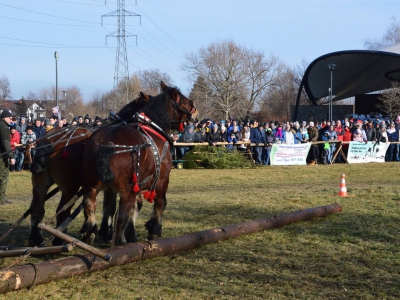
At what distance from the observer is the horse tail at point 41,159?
803 centimetres

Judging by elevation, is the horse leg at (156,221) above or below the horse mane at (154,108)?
below

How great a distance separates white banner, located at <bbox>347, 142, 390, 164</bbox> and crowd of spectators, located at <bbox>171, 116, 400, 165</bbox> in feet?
1.00

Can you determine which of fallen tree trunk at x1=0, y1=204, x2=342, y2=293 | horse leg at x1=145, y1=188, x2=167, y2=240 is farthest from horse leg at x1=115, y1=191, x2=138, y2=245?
horse leg at x1=145, y1=188, x2=167, y2=240

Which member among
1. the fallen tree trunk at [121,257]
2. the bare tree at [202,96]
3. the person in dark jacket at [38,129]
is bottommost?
the fallen tree trunk at [121,257]

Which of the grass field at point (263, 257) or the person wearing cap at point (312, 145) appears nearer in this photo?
the grass field at point (263, 257)

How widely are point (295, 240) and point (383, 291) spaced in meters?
2.79

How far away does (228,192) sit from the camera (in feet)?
50.9

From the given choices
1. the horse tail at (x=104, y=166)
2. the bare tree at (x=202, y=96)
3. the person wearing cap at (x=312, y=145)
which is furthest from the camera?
the bare tree at (x=202, y=96)

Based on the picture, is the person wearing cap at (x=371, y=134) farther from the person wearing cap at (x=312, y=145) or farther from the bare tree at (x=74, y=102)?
the bare tree at (x=74, y=102)

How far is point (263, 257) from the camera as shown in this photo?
764cm

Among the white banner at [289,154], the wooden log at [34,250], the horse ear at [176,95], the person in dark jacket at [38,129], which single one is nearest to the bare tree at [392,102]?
the white banner at [289,154]

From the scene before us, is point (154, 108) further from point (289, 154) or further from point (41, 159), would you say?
point (289, 154)

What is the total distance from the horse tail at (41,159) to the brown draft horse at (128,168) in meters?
0.79

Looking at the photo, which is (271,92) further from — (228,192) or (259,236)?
(259,236)
